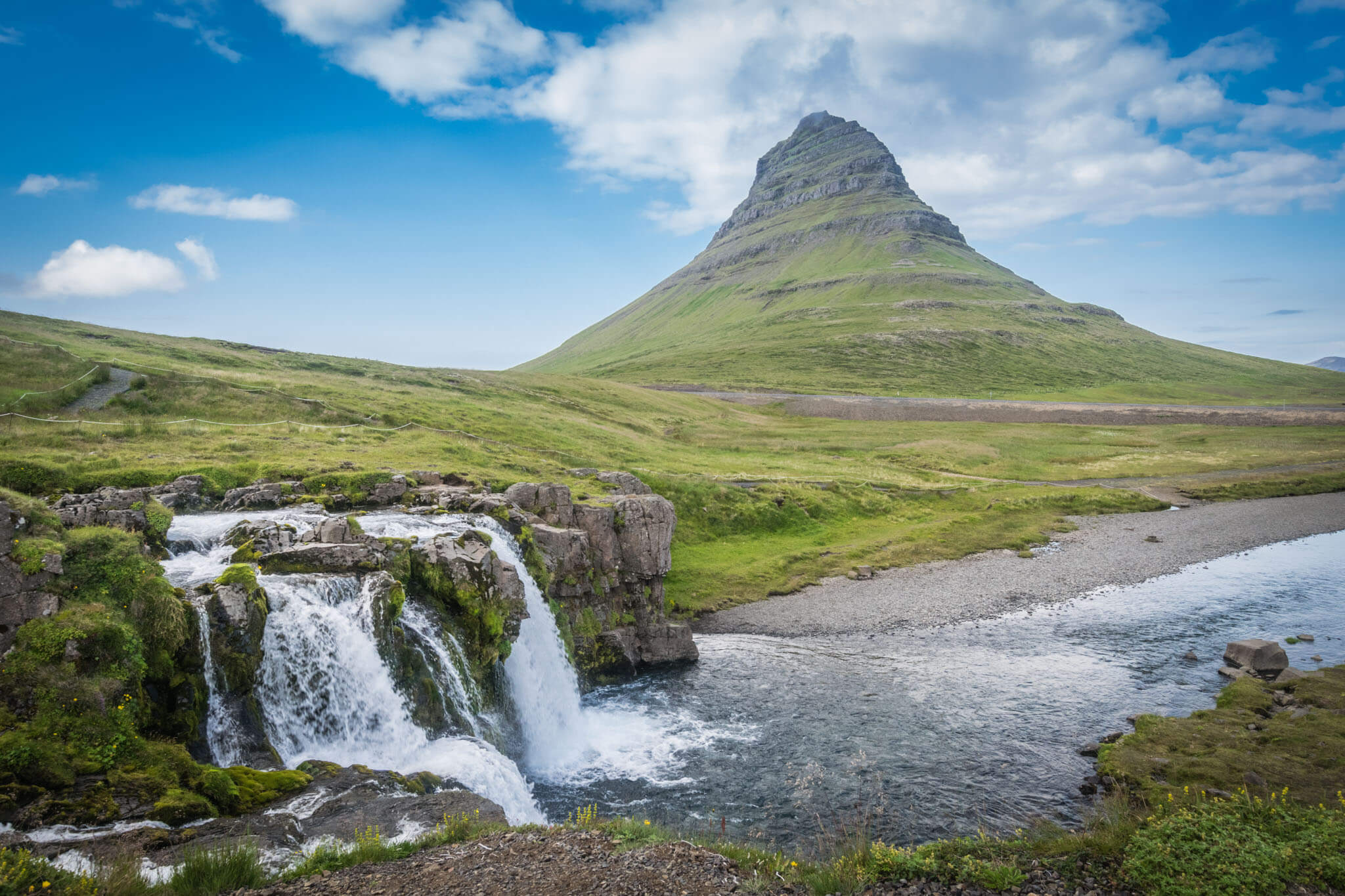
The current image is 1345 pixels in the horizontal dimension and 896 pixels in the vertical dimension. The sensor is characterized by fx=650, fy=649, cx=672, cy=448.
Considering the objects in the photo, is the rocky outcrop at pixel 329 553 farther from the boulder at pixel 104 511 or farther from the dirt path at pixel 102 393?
the dirt path at pixel 102 393

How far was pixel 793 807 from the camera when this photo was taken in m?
22.2

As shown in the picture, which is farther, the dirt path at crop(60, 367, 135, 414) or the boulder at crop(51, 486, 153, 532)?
the dirt path at crop(60, 367, 135, 414)

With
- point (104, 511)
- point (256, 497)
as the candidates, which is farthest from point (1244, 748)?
point (256, 497)

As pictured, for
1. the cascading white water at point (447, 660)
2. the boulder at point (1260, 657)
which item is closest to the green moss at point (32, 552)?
the cascading white water at point (447, 660)

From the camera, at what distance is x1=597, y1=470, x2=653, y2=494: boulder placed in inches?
1913

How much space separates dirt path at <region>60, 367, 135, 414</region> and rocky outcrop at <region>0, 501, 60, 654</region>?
41783 millimetres

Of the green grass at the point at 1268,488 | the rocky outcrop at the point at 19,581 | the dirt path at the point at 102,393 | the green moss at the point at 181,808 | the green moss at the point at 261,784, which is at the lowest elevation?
the green moss at the point at 261,784

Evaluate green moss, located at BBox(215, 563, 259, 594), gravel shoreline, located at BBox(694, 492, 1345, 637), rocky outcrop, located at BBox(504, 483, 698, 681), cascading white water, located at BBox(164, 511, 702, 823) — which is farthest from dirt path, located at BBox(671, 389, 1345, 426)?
green moss, located at BBox(215, 563, 259, 594)

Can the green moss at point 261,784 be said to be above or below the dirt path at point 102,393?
below

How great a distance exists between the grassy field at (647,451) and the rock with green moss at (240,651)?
18.9m

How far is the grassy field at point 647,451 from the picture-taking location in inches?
1718

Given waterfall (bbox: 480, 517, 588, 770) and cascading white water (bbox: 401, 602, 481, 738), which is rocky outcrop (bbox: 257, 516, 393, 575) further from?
waterfall (bbox: 480, 517, 588, 770)

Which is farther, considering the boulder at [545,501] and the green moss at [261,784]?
the boulder at [545,501]

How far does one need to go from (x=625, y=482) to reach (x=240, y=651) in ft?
102
